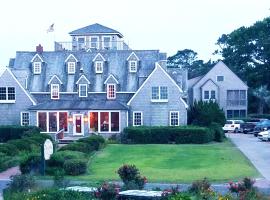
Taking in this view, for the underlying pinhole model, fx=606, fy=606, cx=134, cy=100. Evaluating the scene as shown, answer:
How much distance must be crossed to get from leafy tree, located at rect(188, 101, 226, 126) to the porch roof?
7.82 metres

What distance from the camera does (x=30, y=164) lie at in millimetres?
31578

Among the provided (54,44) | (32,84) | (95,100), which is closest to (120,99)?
(95,100)

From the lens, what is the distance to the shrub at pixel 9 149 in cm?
3834

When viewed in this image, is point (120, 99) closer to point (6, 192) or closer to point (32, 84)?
point (32, 84)

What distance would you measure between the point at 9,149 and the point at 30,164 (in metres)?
7.88

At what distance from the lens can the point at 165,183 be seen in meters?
27.5

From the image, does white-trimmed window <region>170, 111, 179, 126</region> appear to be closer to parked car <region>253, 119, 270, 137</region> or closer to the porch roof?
the porch roof

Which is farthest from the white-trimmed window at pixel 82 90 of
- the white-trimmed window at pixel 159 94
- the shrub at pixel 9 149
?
the shrub at pixel 9 149

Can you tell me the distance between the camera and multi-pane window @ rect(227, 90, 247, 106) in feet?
288

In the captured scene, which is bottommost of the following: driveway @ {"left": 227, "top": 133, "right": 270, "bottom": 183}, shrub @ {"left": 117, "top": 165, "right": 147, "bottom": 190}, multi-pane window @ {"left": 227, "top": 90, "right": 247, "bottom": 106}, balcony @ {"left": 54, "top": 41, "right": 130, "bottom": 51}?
driveway @ {"left": 227, "top": 133, "right": 270, "bottom": 183}

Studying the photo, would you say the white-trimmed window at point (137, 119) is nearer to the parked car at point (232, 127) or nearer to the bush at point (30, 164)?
the parked car at point (232, 127)

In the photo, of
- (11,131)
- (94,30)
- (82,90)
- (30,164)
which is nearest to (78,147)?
(30,164)

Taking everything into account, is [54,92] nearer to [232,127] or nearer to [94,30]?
[94,30]

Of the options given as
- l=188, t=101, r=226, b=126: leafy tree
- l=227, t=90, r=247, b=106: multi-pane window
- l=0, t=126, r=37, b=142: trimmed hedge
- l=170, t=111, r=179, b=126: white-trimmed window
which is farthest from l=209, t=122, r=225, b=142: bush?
l=227, t=90, r=247, b=106: multi-pane window
